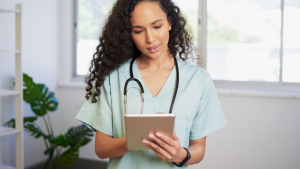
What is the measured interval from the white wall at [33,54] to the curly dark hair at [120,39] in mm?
1728

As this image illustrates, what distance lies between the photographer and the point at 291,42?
235cm

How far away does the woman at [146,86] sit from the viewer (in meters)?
1.03

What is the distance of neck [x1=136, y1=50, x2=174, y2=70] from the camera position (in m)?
1.15

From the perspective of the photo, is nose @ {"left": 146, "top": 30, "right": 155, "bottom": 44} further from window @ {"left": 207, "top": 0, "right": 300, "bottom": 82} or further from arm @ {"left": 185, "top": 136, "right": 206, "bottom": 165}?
window @ {"left": 207, "top": 0, "right": 300, "bottom": 82}

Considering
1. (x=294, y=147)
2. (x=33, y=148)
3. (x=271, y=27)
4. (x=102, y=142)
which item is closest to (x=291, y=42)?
(x=271, y=27)

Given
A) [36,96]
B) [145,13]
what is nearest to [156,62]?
[145,13]

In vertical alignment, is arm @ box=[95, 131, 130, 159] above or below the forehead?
below

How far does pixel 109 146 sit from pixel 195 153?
0.31 meters

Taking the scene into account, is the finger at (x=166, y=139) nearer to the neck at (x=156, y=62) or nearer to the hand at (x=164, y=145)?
the hand at (x=164, y=145)

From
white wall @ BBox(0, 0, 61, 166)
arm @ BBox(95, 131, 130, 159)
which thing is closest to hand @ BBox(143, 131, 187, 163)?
arm @ BBox(95, 131, 130, 159)

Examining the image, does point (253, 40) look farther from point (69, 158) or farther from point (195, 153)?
point (69, 158)

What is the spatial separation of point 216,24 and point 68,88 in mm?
1688

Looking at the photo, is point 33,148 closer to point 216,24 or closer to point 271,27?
point 216,24

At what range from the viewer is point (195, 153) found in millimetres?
1041
